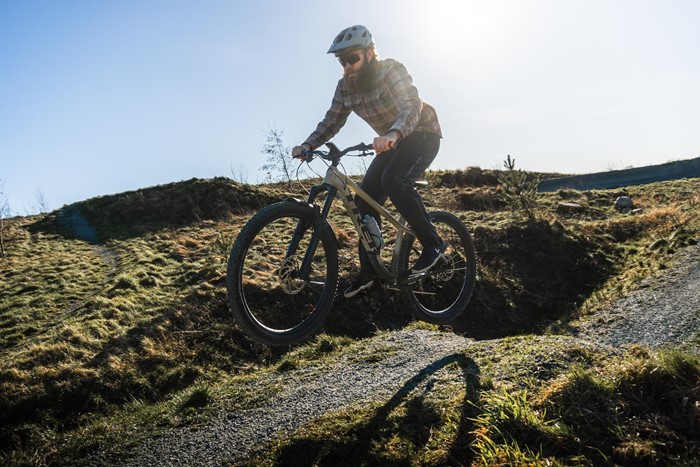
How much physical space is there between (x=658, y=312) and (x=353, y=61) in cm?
738

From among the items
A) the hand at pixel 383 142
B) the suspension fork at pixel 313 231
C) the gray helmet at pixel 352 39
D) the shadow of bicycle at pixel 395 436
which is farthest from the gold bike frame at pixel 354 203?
the shadow of bicycle at pixel 395 436

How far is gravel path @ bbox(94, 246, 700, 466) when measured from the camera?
469 centimetres

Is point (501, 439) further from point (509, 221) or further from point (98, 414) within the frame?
point (509, 221)

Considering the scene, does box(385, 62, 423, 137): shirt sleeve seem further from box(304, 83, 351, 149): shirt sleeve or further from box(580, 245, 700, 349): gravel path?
box(580, 245, 700, 349): gravel path

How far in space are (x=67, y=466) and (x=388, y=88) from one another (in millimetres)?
5085

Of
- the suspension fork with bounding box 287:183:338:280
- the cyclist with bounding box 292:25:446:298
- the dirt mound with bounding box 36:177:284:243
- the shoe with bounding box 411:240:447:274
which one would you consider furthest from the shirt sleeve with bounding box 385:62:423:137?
the dirt mound with bounding box 36:177:284:243

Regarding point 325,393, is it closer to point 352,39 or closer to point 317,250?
point 317,250

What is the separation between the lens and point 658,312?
29.4 ft

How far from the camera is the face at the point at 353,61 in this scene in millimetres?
5062

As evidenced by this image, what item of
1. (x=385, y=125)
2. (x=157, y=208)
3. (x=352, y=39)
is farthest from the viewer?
(x=157, y=208)

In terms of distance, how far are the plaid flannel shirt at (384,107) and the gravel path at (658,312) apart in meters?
4.63

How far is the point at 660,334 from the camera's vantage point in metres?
7.69

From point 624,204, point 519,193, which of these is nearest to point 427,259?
point 519,193

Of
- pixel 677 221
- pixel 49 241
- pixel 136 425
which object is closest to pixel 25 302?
pixel 136 425
